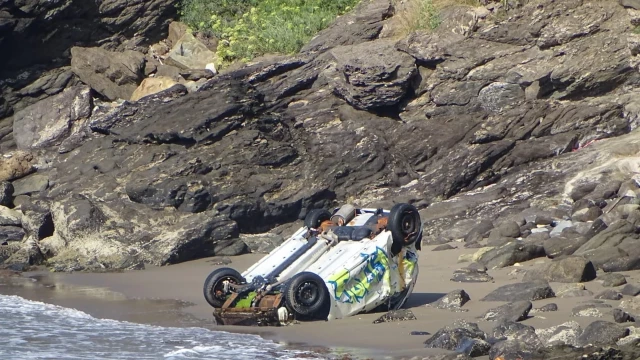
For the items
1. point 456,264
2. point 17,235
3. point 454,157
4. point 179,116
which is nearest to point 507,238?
point 456,264

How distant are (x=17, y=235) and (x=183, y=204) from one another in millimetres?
2880

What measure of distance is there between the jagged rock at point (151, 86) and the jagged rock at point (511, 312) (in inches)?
556

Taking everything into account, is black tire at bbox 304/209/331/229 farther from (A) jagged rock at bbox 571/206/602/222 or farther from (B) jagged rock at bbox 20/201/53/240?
(B) jagged rock at bbox 20/201/53/240

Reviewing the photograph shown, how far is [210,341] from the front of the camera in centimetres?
928

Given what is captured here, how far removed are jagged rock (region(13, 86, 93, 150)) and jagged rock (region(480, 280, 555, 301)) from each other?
13615 mm

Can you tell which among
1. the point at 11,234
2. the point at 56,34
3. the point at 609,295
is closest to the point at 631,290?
the point at 609,295

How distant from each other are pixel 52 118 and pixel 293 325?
13802 mm

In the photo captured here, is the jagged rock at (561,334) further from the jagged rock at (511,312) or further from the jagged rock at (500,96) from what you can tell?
the jagged rock at (500,96)

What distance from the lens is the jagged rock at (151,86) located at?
2205cm

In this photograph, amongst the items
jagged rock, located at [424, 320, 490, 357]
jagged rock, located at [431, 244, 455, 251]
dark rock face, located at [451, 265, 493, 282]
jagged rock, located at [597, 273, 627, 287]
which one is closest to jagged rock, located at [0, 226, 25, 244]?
jagged rock, located at [431, 244, 455, 251]

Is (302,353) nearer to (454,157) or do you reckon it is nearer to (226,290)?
(226,290)

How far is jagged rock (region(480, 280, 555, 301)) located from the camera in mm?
9641

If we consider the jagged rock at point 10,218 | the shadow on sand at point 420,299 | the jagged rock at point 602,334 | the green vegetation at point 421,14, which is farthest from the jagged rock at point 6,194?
the jagged rock at point 602,334

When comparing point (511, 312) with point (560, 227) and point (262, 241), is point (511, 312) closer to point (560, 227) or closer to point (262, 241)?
point (560, 227)
